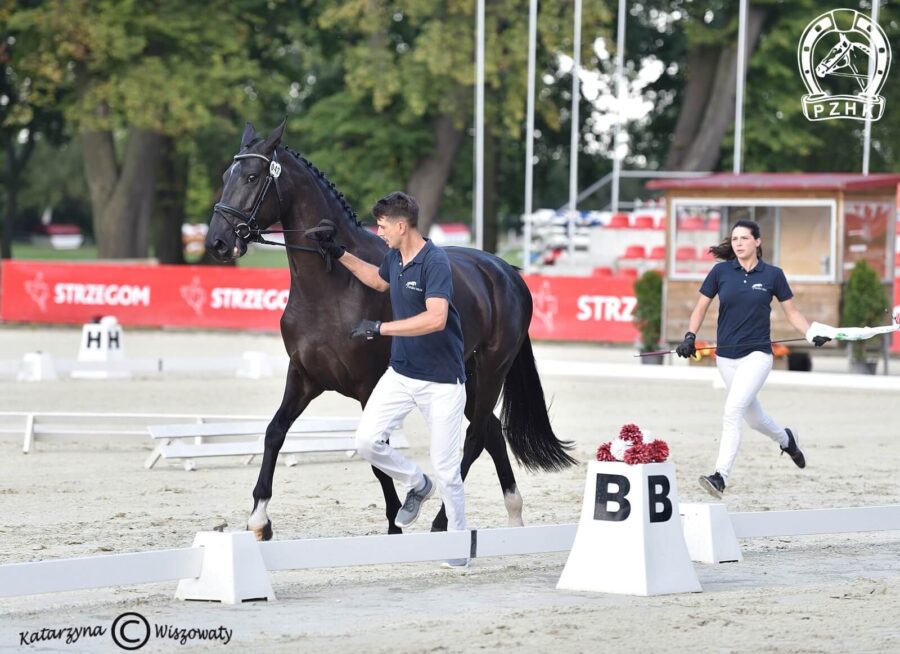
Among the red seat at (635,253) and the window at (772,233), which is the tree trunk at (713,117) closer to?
the red seat at (635,253)

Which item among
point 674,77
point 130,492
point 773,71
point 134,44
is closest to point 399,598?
point 130,492

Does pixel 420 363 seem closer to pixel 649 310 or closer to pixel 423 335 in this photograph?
pixel 423 335

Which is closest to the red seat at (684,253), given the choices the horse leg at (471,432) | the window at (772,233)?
the window at (772,233)

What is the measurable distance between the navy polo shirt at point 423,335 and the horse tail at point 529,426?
2.16m

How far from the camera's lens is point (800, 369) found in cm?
2270

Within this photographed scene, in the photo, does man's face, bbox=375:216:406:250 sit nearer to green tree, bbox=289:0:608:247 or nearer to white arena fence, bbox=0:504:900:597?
white arena fence, bbox=0:504:900:597

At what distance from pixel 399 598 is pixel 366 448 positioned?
1.01 metres

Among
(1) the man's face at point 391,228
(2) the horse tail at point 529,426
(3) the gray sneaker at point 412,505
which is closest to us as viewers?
(1) the man's face at point 391,228

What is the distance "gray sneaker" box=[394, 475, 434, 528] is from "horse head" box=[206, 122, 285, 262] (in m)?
1.59

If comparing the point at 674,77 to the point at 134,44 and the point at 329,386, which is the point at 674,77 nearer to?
the point at 134,44

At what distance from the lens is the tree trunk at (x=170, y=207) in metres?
43.5

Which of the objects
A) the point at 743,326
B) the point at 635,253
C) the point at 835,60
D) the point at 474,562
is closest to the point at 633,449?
the point at 474,562

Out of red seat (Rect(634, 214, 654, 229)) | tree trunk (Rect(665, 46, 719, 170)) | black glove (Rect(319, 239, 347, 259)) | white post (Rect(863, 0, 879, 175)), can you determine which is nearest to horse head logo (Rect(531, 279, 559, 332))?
white post (Rect(863, 0, 879, 175))

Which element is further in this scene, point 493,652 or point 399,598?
point 399,598
